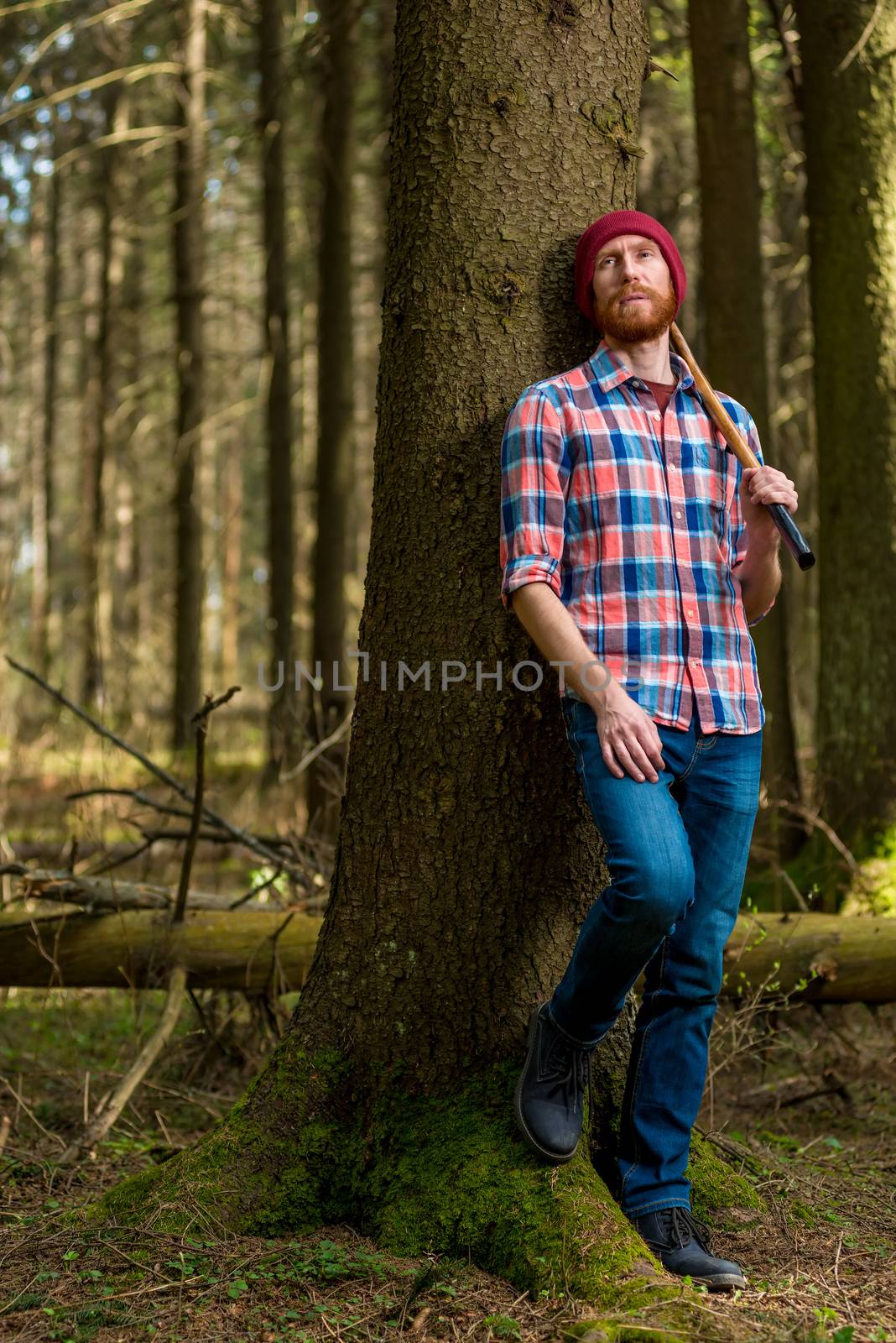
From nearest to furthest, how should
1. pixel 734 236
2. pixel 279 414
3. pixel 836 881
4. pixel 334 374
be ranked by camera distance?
pixel 836 881, pixel 734 236, pixel 334 374, pixel 279 414

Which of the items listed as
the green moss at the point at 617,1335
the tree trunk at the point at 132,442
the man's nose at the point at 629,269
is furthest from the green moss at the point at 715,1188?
the tree trunk at the point at 132,442

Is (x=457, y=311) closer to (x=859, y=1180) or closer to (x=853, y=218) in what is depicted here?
(x=859, y=1180)

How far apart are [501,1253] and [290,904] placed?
2.33 m

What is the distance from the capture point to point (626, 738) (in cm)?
271

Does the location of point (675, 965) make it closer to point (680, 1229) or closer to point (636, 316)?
point (680, 1229)

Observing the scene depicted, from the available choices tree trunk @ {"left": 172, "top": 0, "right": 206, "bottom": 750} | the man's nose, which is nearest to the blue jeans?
the man's nose

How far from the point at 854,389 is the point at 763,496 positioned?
3624 millimetres

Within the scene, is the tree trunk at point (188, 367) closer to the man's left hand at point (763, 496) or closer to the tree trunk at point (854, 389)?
the tree trunk at point (854, 389)

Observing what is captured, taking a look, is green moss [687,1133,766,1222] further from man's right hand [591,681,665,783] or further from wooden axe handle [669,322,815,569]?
wooden axe handle [669,322,815,569]

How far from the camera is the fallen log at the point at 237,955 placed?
461 cm

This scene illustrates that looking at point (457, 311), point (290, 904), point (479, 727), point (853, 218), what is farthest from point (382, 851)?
point (853, 218)

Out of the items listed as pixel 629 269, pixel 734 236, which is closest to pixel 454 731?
pixel 629 269

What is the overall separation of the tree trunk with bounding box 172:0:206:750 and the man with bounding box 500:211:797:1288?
9519mm

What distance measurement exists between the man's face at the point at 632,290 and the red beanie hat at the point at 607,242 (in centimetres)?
1
